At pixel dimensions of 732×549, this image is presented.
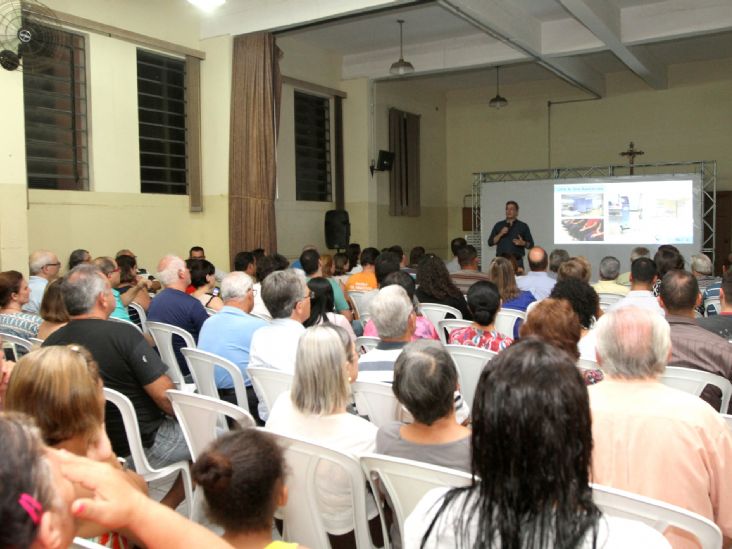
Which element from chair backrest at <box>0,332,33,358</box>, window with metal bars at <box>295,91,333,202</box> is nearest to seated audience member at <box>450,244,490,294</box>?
chair backrest at <box>0,332,33,358</box>

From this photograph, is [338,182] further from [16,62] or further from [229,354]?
[229,354]

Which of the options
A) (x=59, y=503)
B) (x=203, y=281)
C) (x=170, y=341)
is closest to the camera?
(x=59, y=503)

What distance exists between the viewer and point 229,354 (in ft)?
10.9

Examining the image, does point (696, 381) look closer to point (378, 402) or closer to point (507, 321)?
point (378, 402)

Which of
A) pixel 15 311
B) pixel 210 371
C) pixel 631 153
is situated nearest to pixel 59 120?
pixel 15 311

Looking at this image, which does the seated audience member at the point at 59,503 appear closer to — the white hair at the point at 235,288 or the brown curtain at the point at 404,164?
the white hair at the point at 235,288

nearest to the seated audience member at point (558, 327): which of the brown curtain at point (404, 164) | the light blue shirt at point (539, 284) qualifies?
the light blue shirt at point (539, 284)

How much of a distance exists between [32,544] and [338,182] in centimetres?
1017

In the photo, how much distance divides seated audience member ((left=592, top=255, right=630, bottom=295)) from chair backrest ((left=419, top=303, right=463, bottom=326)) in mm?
1282

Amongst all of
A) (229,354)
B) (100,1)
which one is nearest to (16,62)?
(100,1)

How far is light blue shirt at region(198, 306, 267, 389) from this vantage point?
129 inches

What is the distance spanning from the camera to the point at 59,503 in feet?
2.85

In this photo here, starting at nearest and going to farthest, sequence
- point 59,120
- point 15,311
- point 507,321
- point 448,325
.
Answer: point 15,311 → point 448,325 → point 507,321 → point 59,120

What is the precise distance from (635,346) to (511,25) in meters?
7.10
